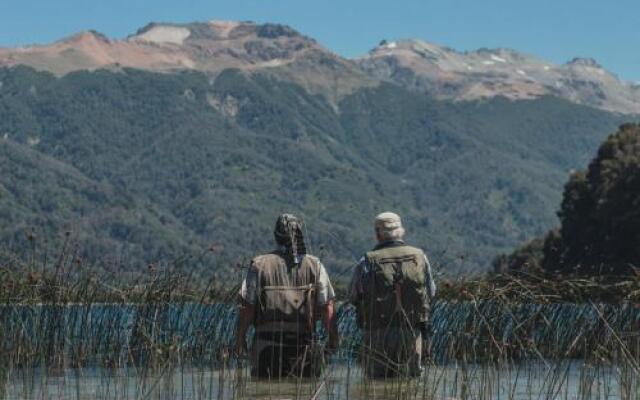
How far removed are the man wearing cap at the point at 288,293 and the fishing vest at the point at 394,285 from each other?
1.69 feet

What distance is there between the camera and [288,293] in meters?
12.5

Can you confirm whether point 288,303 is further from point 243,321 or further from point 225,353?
point 225,353

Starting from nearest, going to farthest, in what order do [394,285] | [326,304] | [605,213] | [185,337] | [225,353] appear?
[225,353] < [326,304] < [394,285] < [185,337] < [605,213]

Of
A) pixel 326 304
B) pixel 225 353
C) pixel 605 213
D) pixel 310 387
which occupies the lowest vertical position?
pixel 310 387

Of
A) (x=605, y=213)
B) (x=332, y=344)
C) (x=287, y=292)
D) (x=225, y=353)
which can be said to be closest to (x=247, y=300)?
(x=287, y=292)

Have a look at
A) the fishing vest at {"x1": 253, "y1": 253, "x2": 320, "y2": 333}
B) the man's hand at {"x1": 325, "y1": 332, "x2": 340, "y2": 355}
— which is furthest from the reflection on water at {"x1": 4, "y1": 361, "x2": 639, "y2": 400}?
the fishing vest at {"x1": 253, "y1": 253, "x2": 320, "y2": 333}

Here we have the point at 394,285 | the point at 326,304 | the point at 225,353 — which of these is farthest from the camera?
the point at 394,285

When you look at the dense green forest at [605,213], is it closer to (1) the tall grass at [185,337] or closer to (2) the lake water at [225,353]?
(2) the lake water at [225,353]

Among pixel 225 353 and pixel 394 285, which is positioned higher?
pixel 394 285

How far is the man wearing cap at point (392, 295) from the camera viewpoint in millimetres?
12781

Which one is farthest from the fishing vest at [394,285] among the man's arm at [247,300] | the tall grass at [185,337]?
the man's arm at [247,300]

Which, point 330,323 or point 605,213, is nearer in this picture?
point 330,323

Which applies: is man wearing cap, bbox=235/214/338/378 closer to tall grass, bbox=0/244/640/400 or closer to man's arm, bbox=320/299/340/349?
man's arm, bbox=320/299/340/349

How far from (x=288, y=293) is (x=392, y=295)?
37.3 inches
